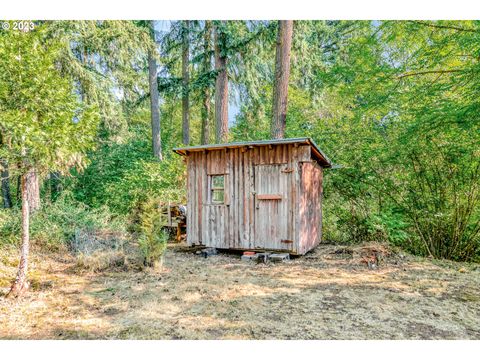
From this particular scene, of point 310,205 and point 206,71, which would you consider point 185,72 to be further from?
point 310,205

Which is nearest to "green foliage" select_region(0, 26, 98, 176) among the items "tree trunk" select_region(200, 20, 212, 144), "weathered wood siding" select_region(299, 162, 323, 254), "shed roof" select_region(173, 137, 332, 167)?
"shed roof" select_region(173, 137, 332, 167)

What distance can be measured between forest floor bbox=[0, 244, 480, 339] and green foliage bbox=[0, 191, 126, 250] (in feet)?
1.94

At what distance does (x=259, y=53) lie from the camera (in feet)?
36.7

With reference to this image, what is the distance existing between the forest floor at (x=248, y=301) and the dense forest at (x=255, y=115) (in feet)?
2.70

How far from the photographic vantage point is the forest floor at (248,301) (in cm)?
321

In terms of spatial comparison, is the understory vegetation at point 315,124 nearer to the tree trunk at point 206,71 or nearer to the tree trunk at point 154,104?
the tree trunk at point 206,71

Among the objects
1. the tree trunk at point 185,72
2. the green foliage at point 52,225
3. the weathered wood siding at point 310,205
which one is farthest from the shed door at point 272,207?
the tree trunk at point 185,72

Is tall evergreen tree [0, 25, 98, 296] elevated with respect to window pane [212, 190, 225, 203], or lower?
elevated

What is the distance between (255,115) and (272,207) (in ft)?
23.8

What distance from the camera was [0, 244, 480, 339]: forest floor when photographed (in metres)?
3.21

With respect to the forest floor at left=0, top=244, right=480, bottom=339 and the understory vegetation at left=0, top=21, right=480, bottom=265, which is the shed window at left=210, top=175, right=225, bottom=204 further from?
the forest floor at left=0, top=244, right=480, bottom=339

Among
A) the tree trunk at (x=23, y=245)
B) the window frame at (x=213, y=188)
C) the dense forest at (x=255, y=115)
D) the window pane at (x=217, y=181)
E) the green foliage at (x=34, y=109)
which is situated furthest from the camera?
the window pane at (x=217, y=181)

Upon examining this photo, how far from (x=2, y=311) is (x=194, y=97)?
10.9 m
